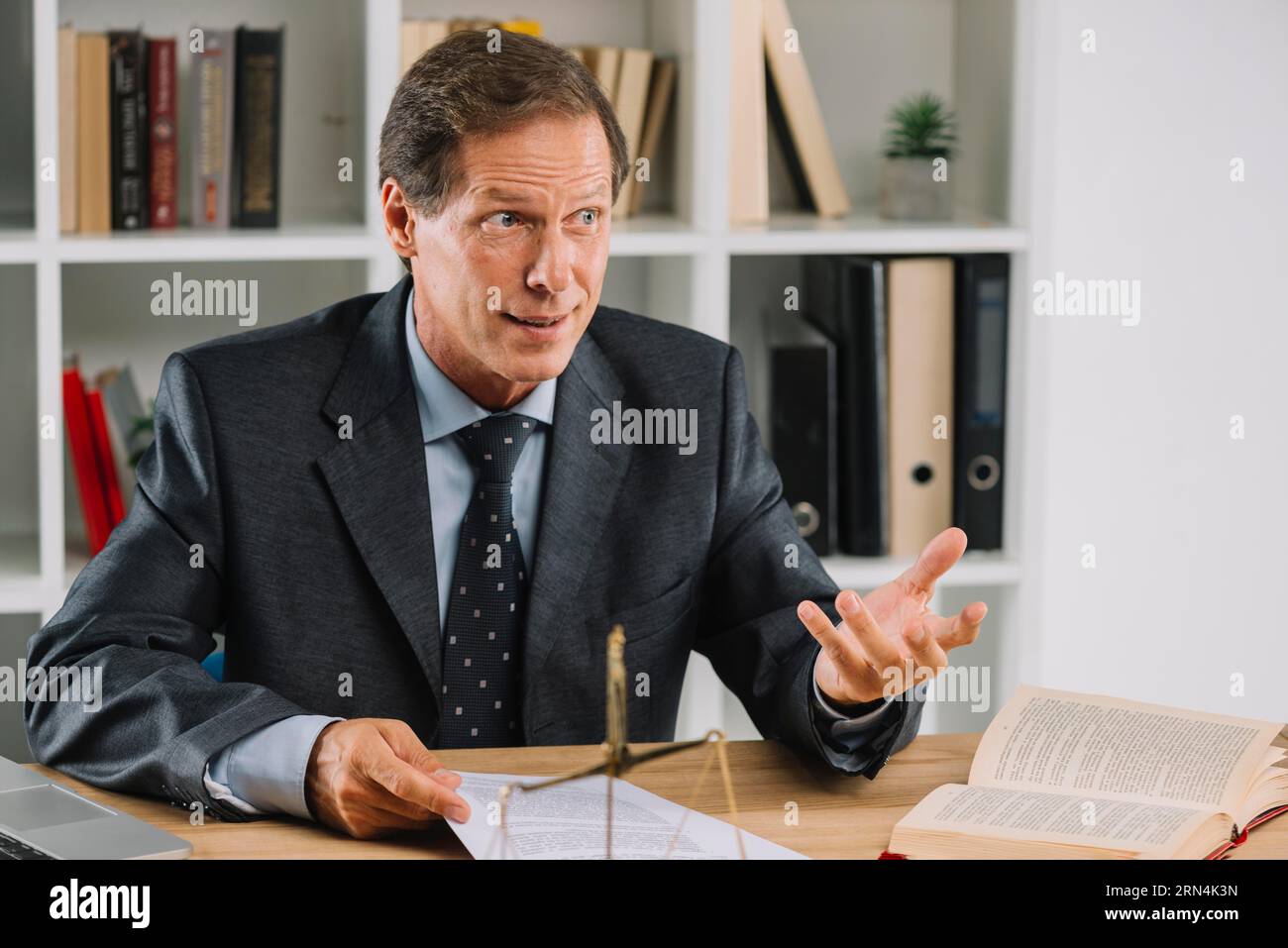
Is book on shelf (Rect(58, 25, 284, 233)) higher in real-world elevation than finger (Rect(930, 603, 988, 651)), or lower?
higher

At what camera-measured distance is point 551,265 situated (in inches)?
57.6

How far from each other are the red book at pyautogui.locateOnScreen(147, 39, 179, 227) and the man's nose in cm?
90

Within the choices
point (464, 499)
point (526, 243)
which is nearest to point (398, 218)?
point (526, 243)

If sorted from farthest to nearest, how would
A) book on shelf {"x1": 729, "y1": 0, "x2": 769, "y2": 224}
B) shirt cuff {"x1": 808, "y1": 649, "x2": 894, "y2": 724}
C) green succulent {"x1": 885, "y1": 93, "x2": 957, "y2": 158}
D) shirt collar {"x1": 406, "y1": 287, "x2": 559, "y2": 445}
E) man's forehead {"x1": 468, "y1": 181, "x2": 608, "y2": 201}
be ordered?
green succulent {"x1": 885, "y1": 93, "x2": 957, "y2": 158} < book on shelf {"x1": 729, "y1": 0, "x2": 769, "y2": 224} < shirt collar {"x1": 406, "y1": 287, "x2": 559, "y2": 445} < man's forehead {"x1": 468, "y1": 181, "x2": 608, "y2": 201} < shirt cuff {"x1": 808, "y1": 649, "x2": 894, "y2": 724}

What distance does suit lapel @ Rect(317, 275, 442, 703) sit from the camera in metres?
1.50

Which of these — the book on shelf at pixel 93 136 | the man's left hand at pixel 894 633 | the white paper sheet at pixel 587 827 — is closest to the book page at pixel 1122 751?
the man's left hand at pixel 894 633

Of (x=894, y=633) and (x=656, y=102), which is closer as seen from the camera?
(x=894, y=633)

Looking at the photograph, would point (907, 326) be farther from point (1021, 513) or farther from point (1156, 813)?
point (1156, 813)

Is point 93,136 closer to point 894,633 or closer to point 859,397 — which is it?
point 859,397

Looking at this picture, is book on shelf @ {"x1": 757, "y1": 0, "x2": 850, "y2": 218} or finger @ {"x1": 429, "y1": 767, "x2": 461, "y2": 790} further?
book on shelf @ {"x1": 757, "y1": 0, "x2": 850, "y2": 218}

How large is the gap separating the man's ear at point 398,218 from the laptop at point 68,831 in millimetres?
675

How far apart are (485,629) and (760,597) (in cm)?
29

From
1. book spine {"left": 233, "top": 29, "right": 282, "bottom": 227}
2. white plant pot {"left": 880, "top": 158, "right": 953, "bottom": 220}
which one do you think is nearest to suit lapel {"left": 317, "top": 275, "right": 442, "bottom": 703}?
book spine {"left": 233, "top": 29, "right": 282, "bottom": 227}

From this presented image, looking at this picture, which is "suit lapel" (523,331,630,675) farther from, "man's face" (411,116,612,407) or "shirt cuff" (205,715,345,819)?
"shirt cuff" (205,715,345,819)
